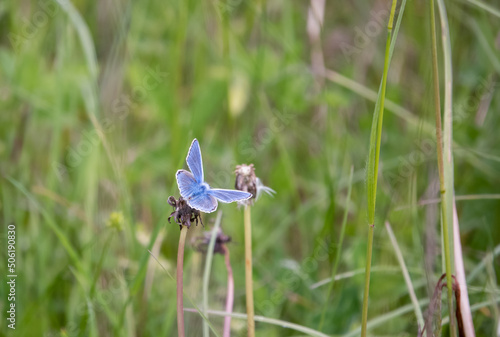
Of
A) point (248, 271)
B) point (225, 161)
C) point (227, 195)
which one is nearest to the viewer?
point (227, 195)

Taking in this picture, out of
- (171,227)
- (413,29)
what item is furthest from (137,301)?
(413,29)

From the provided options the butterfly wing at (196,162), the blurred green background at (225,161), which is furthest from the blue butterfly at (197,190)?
the blurred green background at (225,161)

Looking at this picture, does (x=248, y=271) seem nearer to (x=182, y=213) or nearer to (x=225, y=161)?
(x=182, y=213)

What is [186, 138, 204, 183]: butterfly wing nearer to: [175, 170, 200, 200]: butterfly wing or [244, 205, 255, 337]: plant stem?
[175, 170, 200, 200]: butterfly wing

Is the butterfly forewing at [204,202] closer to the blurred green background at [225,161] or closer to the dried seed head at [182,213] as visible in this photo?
the dried seed head at [182,213]

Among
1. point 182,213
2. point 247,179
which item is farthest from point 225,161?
point 182,213

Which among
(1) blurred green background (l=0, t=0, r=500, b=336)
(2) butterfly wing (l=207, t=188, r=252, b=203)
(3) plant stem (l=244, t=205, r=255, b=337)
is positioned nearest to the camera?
(2) butterfly wing (l=207, t=188, r=252, b=203)

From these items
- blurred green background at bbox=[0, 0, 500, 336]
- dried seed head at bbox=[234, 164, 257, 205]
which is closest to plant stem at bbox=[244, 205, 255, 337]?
dried seed head at bbox=[234, 164, 257, 205]

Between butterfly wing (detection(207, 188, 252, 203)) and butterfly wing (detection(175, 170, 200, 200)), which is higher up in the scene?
butterfly wing (detection(175, 170, 200, 200))
